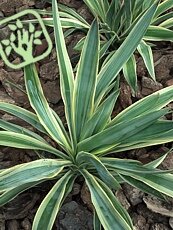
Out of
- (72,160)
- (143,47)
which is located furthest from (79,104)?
(143,47)

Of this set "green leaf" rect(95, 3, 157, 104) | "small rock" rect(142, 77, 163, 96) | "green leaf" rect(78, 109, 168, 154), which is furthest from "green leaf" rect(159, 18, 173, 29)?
"green leaf" rect(78, 109, 168, 154)

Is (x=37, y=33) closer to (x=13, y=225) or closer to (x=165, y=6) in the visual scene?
(x=165, y=6)

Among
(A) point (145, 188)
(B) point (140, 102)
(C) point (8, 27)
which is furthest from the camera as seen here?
(C) point (8, 27)

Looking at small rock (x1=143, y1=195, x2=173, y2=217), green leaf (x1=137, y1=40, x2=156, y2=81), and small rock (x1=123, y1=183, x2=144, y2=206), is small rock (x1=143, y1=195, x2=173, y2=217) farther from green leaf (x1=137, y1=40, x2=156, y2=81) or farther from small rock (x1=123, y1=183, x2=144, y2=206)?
green leaf (x1=137, y1=40, x2=156, y2=81)

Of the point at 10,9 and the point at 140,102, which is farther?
the point at 10,9

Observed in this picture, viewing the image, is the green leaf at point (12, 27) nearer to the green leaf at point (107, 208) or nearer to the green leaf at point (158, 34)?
the green leaf at point (158, 34)

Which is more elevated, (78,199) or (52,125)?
(52,125)

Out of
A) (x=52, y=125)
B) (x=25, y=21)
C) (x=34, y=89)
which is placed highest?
(x=25, y=21)

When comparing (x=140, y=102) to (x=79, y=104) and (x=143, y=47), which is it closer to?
(x=79, y=104)
